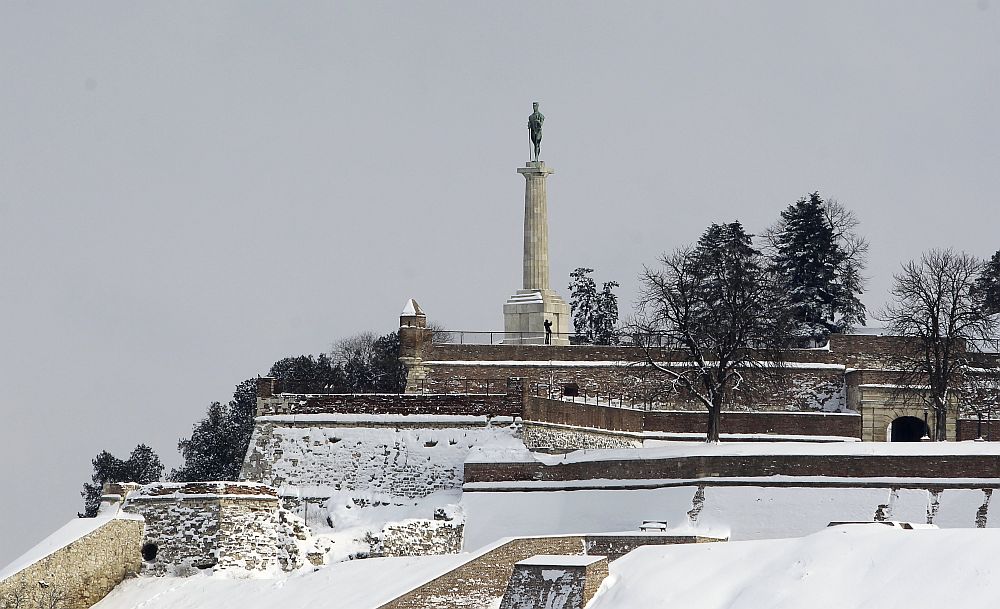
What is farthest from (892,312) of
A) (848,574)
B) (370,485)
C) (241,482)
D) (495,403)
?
(848,574)

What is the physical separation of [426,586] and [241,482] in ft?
30.0

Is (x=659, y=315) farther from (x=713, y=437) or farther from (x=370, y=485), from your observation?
(x=370, y=485)

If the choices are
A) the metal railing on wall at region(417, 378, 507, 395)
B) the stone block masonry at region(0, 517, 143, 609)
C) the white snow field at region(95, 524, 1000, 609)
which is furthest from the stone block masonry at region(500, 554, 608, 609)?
the metal railing on wall at region(417, 378, 507, 395)

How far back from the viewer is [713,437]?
1829 inches

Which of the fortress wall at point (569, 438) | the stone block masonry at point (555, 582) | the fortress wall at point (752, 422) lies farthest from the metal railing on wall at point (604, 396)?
the stone block masonry at point (555, 582)

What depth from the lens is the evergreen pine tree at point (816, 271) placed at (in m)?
62.0

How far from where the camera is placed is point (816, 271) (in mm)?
62562

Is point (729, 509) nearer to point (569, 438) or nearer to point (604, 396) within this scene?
point (569, 438)

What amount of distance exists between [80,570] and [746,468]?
54.0ft

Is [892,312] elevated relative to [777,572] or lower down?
elevated

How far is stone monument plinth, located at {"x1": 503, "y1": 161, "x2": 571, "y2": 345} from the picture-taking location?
54406 mm

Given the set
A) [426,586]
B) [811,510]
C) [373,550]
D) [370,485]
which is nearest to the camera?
[426,586]

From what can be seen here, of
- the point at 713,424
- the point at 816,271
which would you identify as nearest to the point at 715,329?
the point at 713,424

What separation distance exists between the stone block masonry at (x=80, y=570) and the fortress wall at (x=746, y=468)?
8968 millimetres
